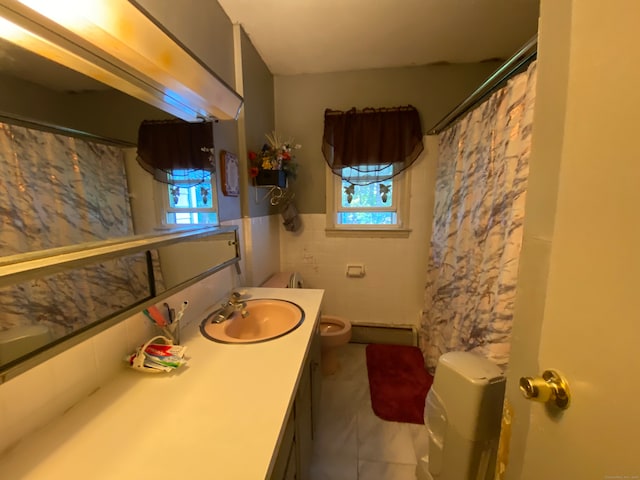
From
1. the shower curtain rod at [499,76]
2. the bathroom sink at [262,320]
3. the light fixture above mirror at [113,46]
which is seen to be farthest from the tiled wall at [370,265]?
the light fixture above mirror at [113,46]

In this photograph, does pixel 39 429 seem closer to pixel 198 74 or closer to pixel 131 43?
pixel 131 43

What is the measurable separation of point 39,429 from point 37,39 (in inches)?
36.6

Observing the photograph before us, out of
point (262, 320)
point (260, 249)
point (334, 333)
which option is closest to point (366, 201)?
point (260, 249)

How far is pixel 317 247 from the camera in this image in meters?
2.59

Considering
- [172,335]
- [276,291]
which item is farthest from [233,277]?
[172,335]

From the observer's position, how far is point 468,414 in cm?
93

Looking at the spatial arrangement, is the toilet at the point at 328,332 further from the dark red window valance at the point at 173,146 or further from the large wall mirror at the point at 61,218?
the large wall mirror at the point at 61,218

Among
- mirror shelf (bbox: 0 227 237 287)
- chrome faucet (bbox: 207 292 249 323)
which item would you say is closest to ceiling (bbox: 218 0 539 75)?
mirror shelf (bbox: 0 227 237 287)

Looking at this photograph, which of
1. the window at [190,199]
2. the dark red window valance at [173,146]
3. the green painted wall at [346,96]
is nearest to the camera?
the dark red window valance at [173,146]

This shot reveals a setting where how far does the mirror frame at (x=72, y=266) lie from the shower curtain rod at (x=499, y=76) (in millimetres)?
1391

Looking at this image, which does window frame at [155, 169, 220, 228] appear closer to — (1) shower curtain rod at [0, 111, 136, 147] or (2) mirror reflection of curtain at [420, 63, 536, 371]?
(1) shower curtain rod at [0, 111, 136, 147]

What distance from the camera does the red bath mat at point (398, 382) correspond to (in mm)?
1812

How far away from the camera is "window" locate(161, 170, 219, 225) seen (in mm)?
1176

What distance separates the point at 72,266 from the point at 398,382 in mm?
2135
